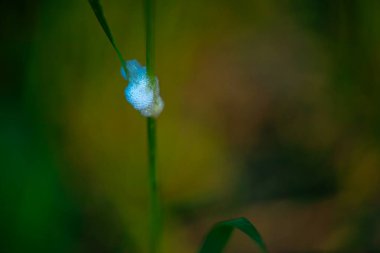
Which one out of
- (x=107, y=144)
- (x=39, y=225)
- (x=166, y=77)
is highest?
(x=166, y=77)

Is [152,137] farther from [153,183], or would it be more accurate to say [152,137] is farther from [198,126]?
[198,126]

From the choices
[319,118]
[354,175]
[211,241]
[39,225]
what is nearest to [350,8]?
[319,118]

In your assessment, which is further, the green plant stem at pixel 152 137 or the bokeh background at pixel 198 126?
the bokeh background at pixel 198 126

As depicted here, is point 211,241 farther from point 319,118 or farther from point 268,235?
point 319,118

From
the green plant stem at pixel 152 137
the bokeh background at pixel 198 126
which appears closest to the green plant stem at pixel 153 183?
the green plant stem at pixel 152 137

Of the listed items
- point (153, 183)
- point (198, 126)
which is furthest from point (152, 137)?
point (198, 126)

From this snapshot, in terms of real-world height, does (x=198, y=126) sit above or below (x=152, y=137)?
above

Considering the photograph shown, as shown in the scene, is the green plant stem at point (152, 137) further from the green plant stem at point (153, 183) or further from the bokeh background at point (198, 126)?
the bokeh background at point (198, 126)

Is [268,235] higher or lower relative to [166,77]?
lower

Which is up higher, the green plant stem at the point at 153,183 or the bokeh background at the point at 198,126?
the bokeh background at the point at 198,126
